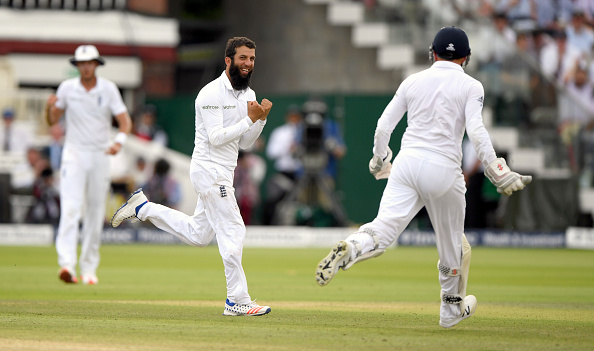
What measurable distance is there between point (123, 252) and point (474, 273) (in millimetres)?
5956

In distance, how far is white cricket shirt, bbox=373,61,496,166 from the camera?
24.4ft

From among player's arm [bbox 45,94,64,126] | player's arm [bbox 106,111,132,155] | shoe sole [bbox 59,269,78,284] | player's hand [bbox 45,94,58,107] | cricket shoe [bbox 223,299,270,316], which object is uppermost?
player's hand [bbox 45,94,58,107]

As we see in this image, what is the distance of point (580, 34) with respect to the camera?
21.0 meters

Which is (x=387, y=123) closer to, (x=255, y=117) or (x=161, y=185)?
(x=255, y=117)

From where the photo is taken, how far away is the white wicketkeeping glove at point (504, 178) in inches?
283

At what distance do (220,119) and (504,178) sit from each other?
2203mm

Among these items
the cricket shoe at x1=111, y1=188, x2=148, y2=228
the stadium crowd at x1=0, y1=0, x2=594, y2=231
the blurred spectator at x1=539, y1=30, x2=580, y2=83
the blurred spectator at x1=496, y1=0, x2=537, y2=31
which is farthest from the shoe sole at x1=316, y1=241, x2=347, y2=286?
the blurred spectator at x1=496, y1=0, x2=537, y2=31

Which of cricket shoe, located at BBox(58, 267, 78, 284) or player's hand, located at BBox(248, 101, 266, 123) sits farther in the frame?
cricket shoe, located at BBox(58, 267, 78, 284)

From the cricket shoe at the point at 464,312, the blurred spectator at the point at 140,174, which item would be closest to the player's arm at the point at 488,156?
the cricket shoe at the point at 464,312

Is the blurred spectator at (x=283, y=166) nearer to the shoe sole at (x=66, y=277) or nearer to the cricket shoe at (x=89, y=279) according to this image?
the cricket shoe at (x=89, y=279)

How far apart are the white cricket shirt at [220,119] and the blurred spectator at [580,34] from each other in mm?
13600

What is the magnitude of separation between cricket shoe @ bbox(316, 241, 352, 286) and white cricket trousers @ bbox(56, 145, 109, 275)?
493cm

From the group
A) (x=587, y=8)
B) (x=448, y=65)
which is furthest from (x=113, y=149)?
(x=587, y=8)

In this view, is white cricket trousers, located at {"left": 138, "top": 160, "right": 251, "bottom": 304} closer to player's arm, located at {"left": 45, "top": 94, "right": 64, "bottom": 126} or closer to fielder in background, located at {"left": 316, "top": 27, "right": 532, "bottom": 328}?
fielder in background, located at {"left": 316, "top": 27, "right": 532, "bottom": 328}
